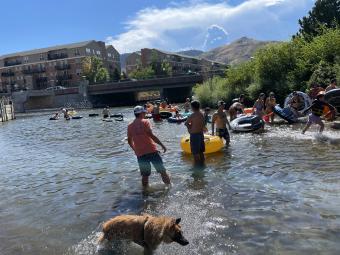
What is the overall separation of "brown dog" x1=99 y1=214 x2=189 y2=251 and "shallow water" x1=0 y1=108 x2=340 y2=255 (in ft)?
1.09

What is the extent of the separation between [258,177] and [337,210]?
3.25 metres

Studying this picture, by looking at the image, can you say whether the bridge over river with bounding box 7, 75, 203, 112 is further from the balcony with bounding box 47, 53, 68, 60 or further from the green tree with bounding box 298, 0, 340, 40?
the balcony with bounding box 47, 53, 68, 60

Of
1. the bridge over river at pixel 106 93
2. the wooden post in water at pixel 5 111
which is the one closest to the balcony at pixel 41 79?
the bridge over river at pixel 106 93

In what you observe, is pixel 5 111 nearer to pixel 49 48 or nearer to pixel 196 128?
pixel 196 128

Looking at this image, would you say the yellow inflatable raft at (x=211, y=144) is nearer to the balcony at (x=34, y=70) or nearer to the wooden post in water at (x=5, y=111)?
the wooden post in water at (x=5, y=111)

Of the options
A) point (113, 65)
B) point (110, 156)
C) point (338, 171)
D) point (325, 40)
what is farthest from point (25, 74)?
point (338, 171)

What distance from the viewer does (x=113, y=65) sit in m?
136

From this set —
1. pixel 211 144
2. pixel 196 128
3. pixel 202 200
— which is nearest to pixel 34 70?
pixel 211 144

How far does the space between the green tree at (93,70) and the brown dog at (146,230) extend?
100 metres

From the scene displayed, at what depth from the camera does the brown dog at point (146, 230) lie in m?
5.57

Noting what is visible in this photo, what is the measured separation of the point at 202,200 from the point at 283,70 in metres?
30.0

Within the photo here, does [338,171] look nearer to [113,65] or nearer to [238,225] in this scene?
[238,225]

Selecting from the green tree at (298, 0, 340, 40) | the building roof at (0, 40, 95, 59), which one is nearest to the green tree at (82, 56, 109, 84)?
the building roof at (0, 40, 95, 59)

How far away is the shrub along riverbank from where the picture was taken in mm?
31105
